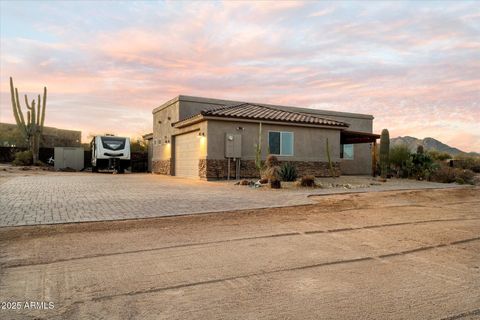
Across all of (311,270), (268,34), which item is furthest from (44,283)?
(268,34)

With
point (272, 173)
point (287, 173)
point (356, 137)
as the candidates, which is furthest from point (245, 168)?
point (356, 137)

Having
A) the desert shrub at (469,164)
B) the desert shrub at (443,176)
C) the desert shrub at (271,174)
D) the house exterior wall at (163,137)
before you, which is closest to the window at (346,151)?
the desert shrub at (443,176)

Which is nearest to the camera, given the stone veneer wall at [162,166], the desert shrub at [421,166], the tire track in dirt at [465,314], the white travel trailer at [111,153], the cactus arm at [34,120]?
the tire track in dirt at [465,314]

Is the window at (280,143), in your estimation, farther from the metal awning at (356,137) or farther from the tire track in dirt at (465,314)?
the tire track in dirt at (465,314)

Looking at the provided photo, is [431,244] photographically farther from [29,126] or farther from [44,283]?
[29,126]

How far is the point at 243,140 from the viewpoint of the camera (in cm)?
2023

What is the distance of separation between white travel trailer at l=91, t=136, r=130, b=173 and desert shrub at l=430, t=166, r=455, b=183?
68.4 feet

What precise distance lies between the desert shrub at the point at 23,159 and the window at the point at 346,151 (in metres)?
25.6

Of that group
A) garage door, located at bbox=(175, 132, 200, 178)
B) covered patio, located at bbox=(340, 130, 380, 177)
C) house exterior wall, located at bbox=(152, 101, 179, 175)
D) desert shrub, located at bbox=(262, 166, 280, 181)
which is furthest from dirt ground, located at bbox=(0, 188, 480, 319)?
house exterior wall, located at bbox=(152, 101, 179, 175)

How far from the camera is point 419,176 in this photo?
22.1 meters

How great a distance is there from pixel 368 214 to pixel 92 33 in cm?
1359

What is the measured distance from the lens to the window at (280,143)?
21016 mm

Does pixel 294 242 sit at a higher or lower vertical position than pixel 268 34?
lower

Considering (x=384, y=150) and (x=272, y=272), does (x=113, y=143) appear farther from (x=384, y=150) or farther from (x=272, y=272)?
(x=272, y=272)
